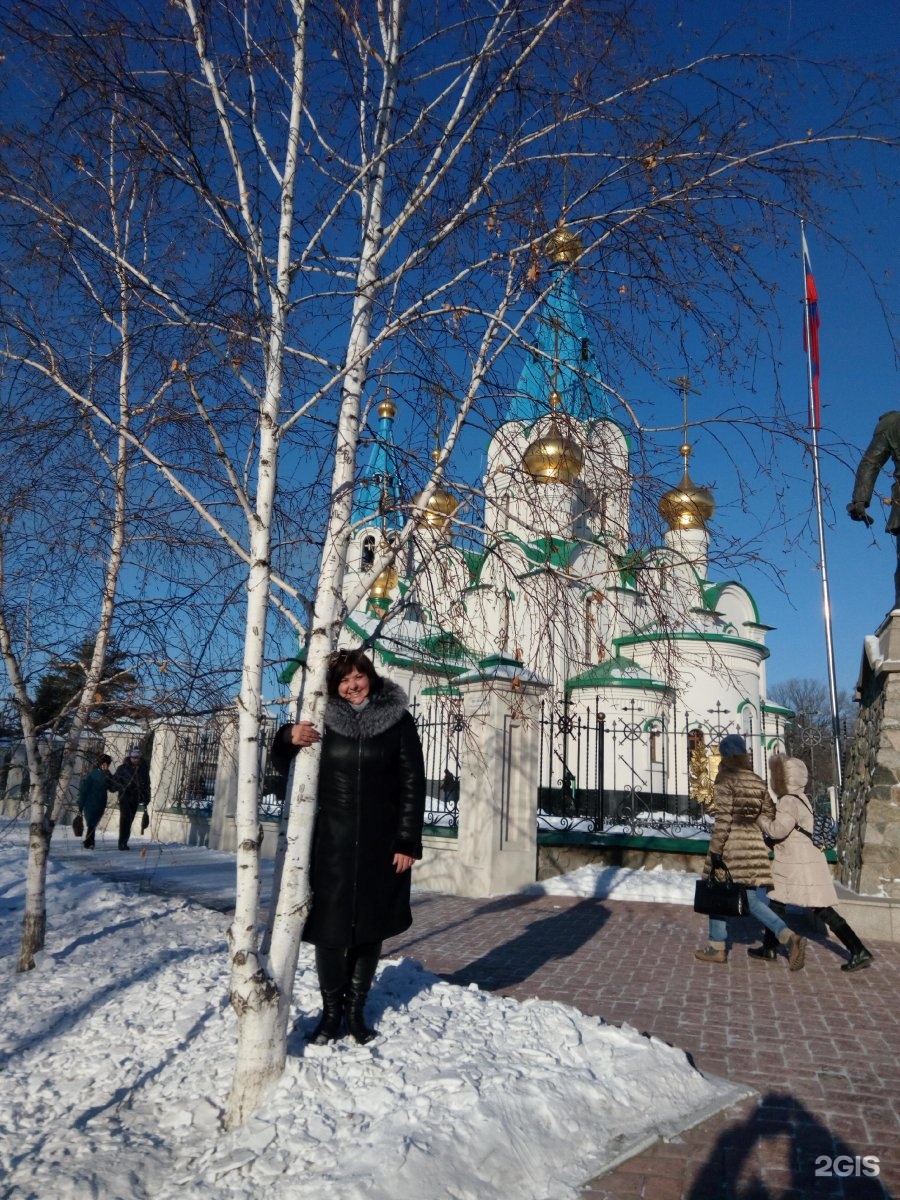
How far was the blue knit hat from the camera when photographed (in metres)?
6.44

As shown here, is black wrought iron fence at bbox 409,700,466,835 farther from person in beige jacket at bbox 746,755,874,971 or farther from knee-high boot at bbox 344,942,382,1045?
knee-high boot at bbox 344,942,382,1045

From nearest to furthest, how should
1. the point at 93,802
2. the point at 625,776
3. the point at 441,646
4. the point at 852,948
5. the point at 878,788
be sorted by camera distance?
the point at 441,646 < the point at 852,948 < the point at 878,788 < the point at 93,802 < the point at 625,776

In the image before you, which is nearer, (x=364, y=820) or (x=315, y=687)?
(x=315, y=687)

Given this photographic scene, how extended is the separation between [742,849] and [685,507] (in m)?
3.32

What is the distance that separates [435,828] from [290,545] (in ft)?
22.1

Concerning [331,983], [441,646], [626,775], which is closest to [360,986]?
[331,983]

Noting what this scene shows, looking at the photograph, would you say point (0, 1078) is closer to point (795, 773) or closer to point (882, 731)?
point (795, 773)

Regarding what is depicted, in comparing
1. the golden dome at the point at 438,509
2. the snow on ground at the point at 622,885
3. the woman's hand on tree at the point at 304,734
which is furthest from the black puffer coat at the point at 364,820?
the snow on ground at the point at 622,885

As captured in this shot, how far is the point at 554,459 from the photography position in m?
3.76

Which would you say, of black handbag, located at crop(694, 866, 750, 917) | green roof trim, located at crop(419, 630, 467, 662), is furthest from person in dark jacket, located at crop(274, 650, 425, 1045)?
black handbag, located at crop(694, 866, 750, 917)

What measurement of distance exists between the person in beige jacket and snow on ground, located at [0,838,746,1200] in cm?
298

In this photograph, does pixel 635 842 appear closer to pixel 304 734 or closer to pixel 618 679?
pixel 304 734

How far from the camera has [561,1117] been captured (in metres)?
3.12

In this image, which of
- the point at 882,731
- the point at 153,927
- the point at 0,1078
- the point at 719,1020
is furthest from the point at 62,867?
the point at 882,731
